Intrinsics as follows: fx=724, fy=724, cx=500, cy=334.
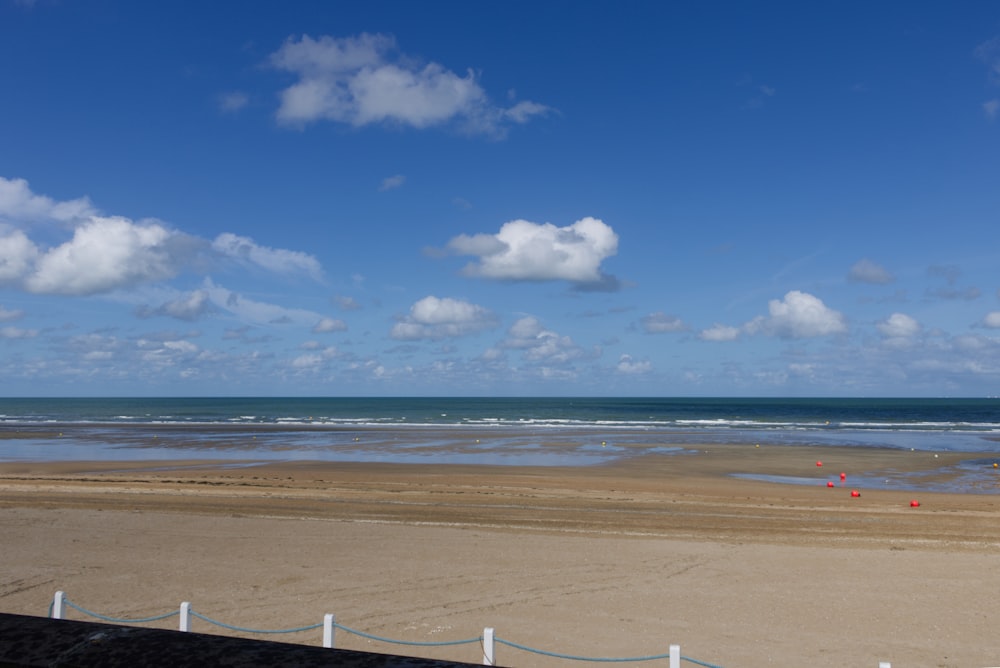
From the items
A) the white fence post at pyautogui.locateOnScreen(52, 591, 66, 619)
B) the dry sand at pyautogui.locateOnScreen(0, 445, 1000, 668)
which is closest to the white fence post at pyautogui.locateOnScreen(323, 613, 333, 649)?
the dry sand at pyautogui.locateOnScreen(0, 445, 1000, 668)

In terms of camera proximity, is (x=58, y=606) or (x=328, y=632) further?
(x=58, y=606)

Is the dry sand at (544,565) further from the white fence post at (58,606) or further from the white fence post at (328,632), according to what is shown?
the white fence post at (58,606)

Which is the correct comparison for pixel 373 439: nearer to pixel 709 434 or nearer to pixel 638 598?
pixel 709 434

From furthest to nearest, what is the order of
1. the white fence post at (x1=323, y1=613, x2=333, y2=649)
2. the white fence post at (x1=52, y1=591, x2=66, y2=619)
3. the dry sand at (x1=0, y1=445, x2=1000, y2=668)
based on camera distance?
the dry sand at (x1=0, y1=445, x2=1000, y2=668)
the white fence post at (x1=52, y1=591, x2=66, y2=619)
the white fence post at (x1=323, y1=613, x2=333, y2=649)

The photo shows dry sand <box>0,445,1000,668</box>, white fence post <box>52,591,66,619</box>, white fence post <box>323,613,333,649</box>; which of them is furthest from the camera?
dry sand <box>0,445,1000,668</box>

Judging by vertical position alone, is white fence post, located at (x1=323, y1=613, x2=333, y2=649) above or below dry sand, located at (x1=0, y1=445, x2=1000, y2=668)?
above

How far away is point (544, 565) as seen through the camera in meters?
13.9

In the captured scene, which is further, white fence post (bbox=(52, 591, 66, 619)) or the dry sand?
the dry sand

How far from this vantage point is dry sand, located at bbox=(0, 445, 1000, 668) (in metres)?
10.2

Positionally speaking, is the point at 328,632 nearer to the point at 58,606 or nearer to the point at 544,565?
the point at 58,606

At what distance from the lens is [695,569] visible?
1363 cm

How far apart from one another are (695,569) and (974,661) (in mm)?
5114

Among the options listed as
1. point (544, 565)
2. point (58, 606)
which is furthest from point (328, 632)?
point (544, 565)

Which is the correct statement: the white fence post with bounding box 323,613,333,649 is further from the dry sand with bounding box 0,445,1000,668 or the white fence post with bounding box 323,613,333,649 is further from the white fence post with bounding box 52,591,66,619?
the white fence post with bounding box 52,591,66,619
